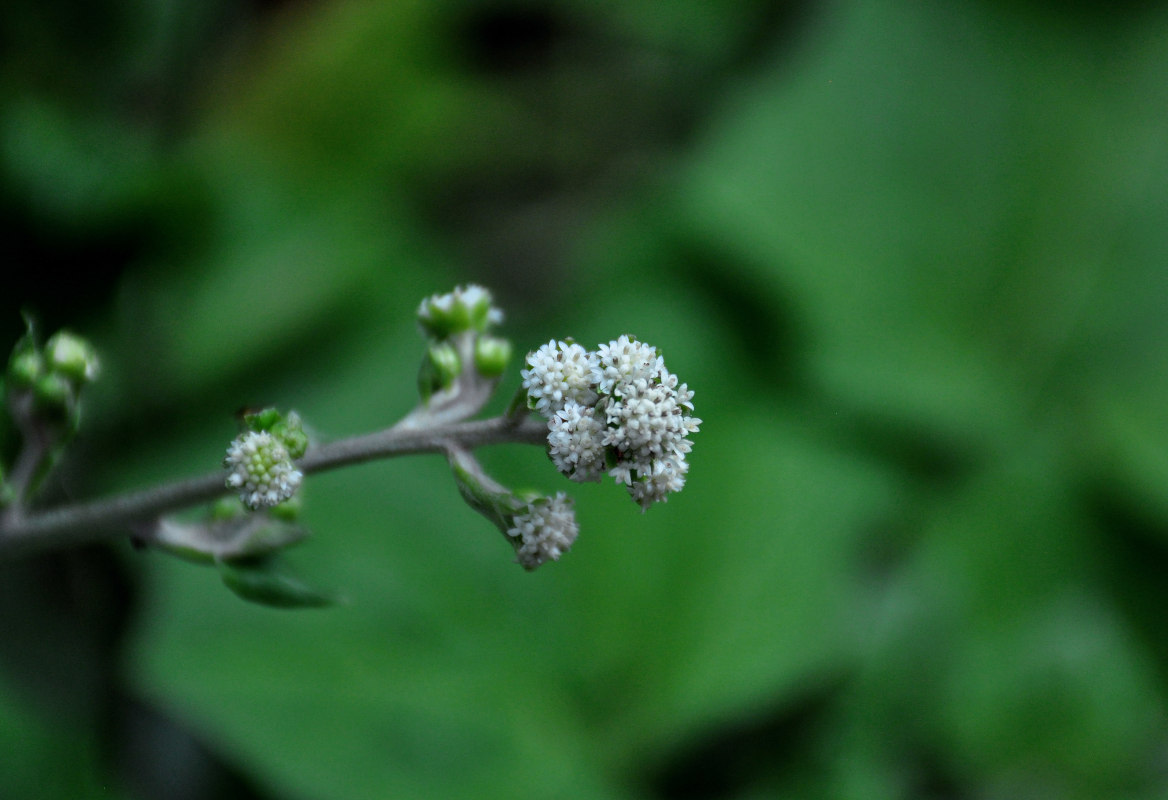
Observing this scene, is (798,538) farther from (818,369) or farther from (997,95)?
(997,95)

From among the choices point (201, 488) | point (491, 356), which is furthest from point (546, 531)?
point (201, 488)

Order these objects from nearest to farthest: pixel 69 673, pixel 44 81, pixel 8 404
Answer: pixel 8 404
pixel 69 673
pixel 44 81

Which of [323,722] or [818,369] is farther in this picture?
[818,369]

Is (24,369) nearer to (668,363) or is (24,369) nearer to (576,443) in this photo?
(576,443)

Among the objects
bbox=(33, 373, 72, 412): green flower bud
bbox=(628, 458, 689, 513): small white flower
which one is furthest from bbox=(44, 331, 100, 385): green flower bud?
bbox=(628, 458, 689, 513): small white flower

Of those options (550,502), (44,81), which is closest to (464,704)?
(550,502)

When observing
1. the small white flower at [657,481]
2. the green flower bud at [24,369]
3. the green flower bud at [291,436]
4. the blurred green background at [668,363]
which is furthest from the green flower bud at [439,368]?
the blurred green background at [668,363]

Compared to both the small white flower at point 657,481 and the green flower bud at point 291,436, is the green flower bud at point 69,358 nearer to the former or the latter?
the green flower bud at point 291,436
